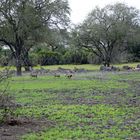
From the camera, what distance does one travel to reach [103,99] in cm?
1928

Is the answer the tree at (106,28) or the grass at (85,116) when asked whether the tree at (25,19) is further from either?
the grass at (85,116)

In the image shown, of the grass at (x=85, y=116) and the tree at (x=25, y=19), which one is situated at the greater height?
the tree at (x=25, y=19)

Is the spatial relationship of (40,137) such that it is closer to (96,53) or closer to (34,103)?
(34,103)

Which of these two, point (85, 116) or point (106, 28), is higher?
point (106, 28)

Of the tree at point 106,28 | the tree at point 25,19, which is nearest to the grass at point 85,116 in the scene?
the tree at point 25,19

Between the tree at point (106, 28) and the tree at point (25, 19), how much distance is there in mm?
17692

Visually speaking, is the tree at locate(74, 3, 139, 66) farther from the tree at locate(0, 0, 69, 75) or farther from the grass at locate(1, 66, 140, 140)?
the grass at locate(1, 66, 140, 140)

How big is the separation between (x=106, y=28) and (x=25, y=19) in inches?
1027

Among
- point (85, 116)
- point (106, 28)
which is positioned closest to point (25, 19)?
point (106, 28)

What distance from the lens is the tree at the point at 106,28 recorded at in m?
68.5

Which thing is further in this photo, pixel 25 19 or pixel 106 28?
pixel 106 28

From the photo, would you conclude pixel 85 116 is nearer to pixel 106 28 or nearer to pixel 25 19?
pixel 25 19

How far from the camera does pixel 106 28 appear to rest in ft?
227

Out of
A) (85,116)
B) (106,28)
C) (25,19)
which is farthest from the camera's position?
(106,28)
